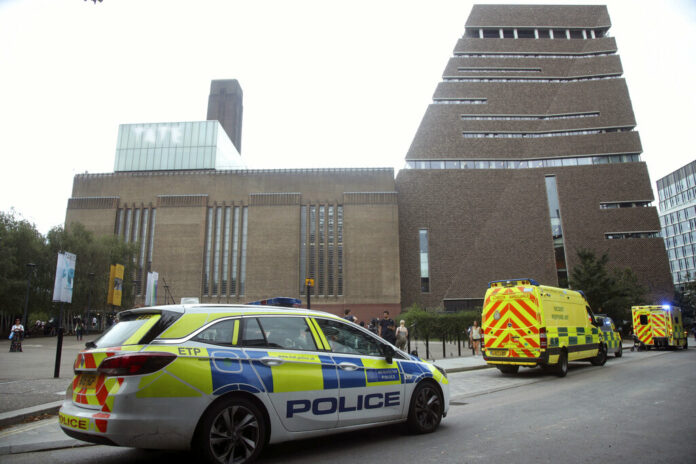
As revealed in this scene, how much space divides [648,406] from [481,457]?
4261 mm

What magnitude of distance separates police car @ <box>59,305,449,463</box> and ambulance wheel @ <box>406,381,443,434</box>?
0.21m

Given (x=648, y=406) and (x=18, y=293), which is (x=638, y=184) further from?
(x=18, y=293)

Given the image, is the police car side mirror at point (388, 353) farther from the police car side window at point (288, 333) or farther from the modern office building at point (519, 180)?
the modern office building at point (519, 180)

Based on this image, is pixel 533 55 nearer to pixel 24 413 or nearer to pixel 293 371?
pixel 293 371

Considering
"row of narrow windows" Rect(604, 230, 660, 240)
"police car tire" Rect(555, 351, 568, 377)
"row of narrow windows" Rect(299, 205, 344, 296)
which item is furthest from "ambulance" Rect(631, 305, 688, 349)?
"row of narrow windows" Rect(299, 205, 344, 296)

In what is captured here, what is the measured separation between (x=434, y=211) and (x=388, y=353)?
4769 centimetres

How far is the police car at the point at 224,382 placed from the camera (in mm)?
3561

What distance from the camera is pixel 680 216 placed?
91.6 metres

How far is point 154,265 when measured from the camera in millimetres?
48906

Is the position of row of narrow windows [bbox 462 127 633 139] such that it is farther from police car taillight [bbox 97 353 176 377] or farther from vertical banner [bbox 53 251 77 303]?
police car taillight [bbox 97 353 176 377]

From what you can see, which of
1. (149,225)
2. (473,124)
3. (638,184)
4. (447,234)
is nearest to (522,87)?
(473,124)

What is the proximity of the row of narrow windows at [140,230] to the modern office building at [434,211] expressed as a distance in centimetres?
16

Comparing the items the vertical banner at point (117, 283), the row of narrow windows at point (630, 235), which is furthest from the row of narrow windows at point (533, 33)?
the vertical banner at point (117, 283)

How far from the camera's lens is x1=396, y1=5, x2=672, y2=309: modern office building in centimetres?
4972
